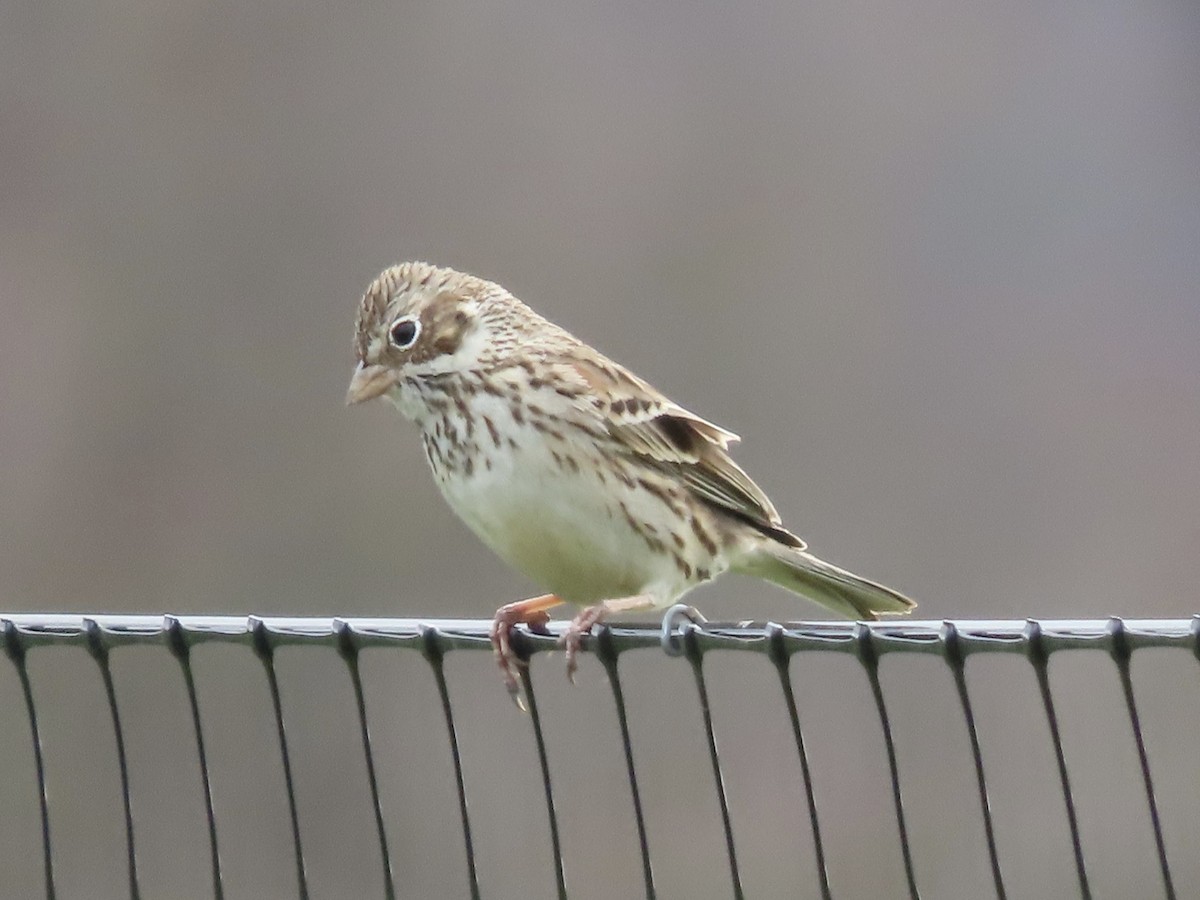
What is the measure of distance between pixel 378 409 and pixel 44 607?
5.99 feet

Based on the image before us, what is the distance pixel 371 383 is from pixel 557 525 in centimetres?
52

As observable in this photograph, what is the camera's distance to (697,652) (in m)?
2.00

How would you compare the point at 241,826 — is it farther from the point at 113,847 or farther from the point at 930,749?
the point at 930,749

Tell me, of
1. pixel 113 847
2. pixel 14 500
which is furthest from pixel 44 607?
pixel 113 847

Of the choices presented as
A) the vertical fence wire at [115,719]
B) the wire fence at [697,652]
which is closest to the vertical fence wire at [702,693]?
the wire fence at [697,652]

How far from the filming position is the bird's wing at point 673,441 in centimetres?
334

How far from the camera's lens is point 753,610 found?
24.7 feet

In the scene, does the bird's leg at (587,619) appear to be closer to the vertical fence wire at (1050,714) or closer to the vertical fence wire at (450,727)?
the vertical fence wire at (450,727)

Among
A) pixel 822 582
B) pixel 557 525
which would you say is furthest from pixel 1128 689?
pixel 822 582

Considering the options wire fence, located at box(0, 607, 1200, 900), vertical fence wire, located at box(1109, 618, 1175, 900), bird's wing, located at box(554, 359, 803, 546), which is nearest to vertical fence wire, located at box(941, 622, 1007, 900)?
wire fence, located at box(0, 607, 1200, 900)

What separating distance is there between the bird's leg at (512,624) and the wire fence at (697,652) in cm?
3

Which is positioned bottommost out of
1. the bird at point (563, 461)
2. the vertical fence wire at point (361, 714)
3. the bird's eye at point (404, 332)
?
the vertical fence wire at point (361, 714)

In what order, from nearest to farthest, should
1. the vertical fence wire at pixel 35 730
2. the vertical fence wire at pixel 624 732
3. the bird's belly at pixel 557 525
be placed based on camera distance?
1. the vertical fence wire at pixel 624 732
2. the vertical fence wire at pixel 35 730
3. the bird's belly at pixel 557 525

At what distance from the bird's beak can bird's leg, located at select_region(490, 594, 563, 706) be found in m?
0.53
